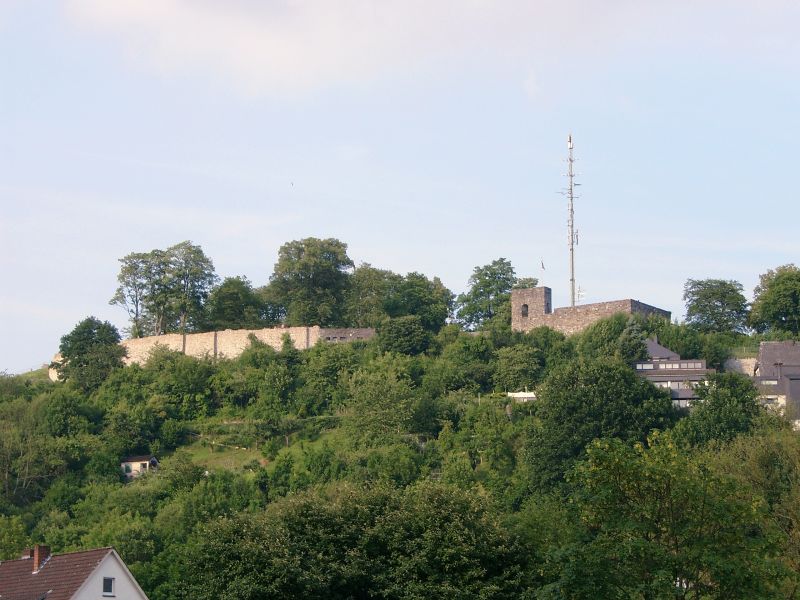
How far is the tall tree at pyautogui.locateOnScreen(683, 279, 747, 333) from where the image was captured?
77000 mm

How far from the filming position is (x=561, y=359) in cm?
6781

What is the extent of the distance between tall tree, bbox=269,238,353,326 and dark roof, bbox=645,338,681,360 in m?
17.1

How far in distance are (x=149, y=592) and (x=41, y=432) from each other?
21.4m

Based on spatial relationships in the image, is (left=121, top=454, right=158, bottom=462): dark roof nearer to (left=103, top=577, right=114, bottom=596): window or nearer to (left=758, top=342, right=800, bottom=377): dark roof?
(left=758, top=342, right=800, bottom=377): dark roof

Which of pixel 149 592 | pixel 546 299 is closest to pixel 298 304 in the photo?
pixel 546 299

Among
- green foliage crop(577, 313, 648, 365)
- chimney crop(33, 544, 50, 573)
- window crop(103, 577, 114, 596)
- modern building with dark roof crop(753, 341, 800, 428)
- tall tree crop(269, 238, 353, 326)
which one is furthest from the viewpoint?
tall tree crop(269, 238, 353, 326)

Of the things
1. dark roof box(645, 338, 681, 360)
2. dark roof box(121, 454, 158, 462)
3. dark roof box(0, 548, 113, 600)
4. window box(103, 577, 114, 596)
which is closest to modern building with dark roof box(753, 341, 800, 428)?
dark roof box(645, 338, 681, 360)

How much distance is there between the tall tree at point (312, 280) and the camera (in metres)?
77.0

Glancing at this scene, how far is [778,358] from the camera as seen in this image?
66000 millimetres

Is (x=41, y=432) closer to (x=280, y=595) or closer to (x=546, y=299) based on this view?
(x=546, y=299)

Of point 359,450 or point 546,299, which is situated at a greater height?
point 546,299

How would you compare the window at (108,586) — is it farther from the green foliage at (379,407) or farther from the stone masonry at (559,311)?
the stone masonry at (559,311)

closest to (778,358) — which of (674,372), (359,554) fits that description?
(674,372)

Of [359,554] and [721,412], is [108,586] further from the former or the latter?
[721,412]
